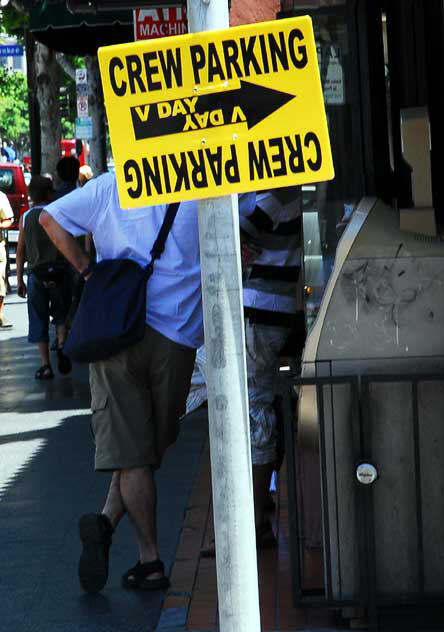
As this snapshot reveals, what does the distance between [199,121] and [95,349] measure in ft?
7.63

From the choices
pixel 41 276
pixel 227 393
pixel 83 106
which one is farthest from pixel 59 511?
pixel 83 106

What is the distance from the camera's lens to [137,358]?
225 inches

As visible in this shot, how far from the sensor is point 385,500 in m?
5.05

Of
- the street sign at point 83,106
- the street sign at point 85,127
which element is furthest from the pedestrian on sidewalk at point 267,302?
the street sign at point 85,127

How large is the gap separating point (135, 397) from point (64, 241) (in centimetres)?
69

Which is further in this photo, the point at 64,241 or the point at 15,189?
the point at 15,189

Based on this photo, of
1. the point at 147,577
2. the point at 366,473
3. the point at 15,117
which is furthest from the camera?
the point at 15,117

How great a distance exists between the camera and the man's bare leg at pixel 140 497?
5.75 metres

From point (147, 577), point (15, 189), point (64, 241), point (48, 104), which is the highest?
point (48, 104)

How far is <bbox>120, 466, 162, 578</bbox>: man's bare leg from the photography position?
5746 mm

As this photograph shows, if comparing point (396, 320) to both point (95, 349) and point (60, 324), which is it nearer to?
point (95, 349)

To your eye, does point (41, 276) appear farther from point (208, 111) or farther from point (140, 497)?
point (208, 111)

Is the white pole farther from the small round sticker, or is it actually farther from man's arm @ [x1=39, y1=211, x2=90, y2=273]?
man's arm @ [x1=39, y1=211, x2=90, y2=273]

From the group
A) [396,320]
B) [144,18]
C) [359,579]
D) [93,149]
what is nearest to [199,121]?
[396,320]
